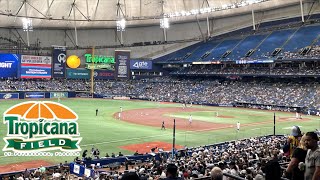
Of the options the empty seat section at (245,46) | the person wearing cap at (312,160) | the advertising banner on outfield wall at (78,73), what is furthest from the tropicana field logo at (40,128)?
the advertising banner on outfield wall at (78,73)

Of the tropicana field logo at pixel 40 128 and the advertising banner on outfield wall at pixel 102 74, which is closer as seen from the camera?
the tropicana field logo at pixel 40 128

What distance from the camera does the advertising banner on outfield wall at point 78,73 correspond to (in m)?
89.9

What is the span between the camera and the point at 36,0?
77312 millimetres

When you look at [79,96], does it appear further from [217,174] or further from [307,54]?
[217,174]

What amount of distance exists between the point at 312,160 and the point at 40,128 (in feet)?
43.8

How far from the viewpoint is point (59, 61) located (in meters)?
85.6

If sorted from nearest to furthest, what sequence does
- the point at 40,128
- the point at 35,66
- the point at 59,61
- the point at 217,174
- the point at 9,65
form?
the point at 217,174 → the point at 40,128 → the point at 9,65 → the point at 35,66 → the point at 59,61

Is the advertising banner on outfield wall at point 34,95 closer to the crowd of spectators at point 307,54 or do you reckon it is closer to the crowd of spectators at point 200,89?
the crowd of spectators at point 200,89

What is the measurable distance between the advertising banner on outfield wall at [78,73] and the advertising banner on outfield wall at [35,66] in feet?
25.0

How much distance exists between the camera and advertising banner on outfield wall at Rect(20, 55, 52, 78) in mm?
78438

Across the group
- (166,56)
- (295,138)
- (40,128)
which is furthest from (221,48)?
(295,138)

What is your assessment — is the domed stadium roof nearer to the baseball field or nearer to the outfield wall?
the outfield wall

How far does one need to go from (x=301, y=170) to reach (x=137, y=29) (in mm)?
95446

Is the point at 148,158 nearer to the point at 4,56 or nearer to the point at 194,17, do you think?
the point at 4,56
